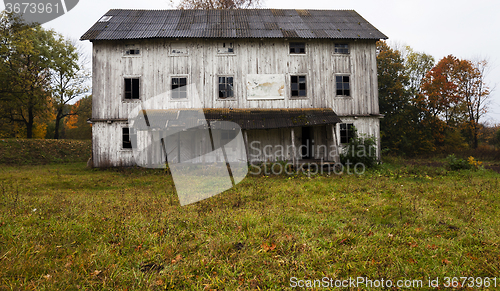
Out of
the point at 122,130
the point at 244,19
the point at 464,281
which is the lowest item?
the point at 464,281

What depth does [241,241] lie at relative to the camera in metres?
4.43

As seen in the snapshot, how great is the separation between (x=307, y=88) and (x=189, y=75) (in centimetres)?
723

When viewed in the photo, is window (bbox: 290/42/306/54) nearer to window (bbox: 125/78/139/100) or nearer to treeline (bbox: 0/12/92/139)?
window (bbox: 125/78/139/100)

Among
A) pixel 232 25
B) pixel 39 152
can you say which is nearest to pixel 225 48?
pixel 232 25

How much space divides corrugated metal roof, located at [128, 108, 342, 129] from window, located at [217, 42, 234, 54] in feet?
11.8

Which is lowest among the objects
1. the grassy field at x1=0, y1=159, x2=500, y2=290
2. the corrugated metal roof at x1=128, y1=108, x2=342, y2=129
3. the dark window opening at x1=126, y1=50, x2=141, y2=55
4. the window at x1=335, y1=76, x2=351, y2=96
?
the grassy field at x1=0, y1=159, x2=500, y2=290

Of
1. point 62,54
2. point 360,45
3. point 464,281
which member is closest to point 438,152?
point 360,45

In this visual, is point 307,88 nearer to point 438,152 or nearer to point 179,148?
point 179,148

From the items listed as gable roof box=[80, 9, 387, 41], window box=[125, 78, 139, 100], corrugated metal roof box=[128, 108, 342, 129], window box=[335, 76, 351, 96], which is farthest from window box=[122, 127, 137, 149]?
window box=[335, 76, 351, 96]

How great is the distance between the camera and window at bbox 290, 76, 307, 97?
16.0m

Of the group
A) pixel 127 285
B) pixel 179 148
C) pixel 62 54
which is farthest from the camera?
pixel 62 54

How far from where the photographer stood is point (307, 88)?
15961 mm

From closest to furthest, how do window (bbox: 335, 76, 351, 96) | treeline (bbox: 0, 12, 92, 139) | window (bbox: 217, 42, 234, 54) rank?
window (bbox: 217, 42, 234, 54), window (bbox: 335, 76, 351, 96), treeline (bbox: 0, 12, 92, 139)

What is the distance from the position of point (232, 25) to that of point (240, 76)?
11.8 ft
